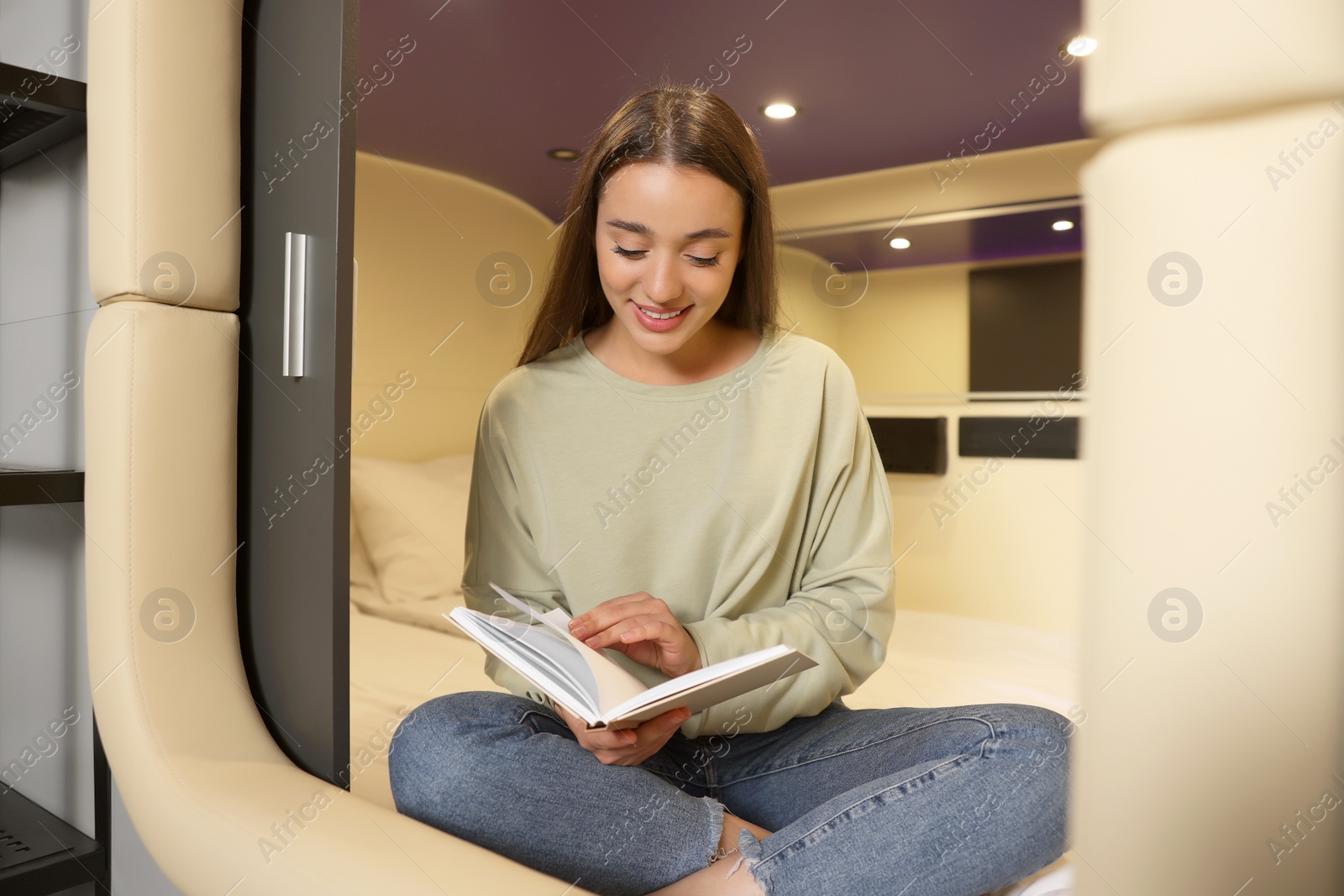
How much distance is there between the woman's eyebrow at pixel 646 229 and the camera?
1.01m

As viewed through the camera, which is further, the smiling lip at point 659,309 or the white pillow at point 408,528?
the white pillow at point 408,528

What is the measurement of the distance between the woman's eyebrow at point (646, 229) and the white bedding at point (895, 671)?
0.73 meters

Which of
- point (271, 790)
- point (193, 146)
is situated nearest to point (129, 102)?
point (193, 146)

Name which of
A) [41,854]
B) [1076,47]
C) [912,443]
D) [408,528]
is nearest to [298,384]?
[41,854]

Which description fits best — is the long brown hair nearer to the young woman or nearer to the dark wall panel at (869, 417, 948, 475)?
the young woman

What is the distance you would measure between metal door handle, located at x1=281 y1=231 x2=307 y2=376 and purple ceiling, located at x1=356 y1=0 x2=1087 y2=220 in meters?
1.33

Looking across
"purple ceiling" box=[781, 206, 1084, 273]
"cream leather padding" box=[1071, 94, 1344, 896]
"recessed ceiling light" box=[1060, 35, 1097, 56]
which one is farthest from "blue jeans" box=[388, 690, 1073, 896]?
"purple ceiling" box=[781, 206, 1084, 273]

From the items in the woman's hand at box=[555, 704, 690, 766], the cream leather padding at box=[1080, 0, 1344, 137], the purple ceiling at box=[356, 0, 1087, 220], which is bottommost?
the woman's hand at box=[555, 704, 690, 766]

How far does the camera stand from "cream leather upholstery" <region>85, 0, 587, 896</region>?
0.88 meters

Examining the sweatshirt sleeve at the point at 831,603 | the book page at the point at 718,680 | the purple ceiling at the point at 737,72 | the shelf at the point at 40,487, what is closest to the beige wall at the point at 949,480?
the purple ceiling at the point at 737,72

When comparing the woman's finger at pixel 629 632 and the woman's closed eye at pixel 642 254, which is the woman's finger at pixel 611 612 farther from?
the woman's closed eye at pixel 642 254

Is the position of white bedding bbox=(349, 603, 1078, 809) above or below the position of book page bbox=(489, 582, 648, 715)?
below

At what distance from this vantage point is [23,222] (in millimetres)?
1164

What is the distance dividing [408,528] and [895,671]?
4.35ft
